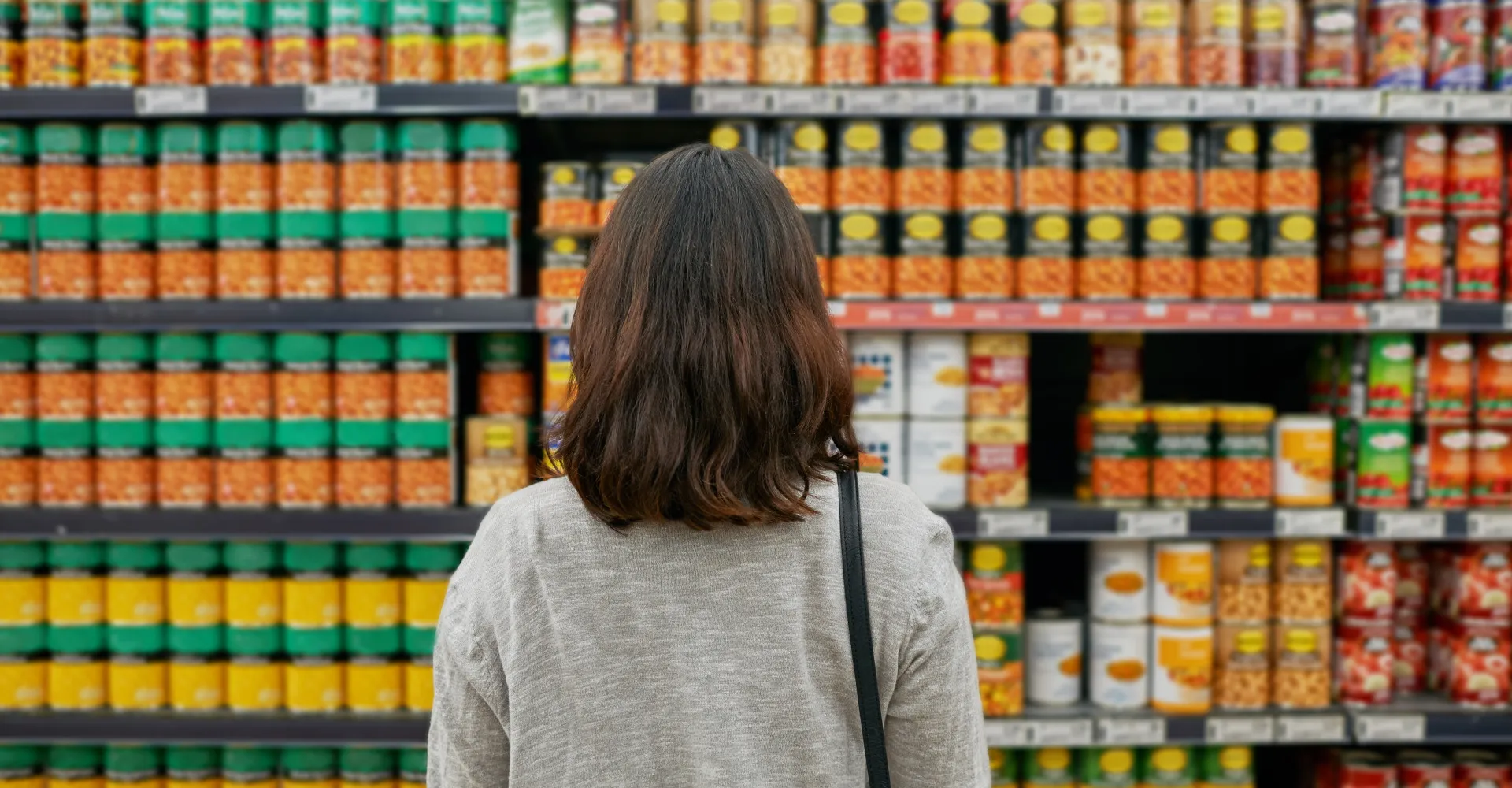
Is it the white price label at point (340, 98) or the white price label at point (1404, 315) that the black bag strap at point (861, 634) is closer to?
the white price label at point (340, 98)

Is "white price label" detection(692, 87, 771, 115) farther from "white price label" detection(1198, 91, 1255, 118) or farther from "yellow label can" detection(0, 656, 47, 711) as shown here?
"yellow label can" detection(0, 656, 47, 711)

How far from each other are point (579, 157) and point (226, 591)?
1.49 metres

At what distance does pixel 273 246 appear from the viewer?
2729mm

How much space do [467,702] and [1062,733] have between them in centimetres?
202

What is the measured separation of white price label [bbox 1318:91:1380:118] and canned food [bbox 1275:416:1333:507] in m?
0.71

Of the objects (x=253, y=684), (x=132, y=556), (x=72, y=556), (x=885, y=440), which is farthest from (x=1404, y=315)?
(x=72, y=556)

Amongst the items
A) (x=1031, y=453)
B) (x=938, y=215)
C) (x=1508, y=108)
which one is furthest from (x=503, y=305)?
(x=1508, y=108)

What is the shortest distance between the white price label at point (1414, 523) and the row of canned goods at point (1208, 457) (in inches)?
5.8

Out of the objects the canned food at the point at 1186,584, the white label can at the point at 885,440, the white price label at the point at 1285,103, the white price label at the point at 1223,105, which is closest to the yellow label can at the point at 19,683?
the white label can at the point at 885,440

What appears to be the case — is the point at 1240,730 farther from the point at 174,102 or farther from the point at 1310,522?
the point at 174,102

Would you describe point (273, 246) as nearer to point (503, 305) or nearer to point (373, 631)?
point (503, 305)

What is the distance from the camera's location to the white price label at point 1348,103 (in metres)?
2.62

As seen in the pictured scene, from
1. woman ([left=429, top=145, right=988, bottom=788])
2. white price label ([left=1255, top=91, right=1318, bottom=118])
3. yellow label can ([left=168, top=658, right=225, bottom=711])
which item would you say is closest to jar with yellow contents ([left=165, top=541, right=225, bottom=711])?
yellow label can ([left=168, top=658, right=225, bottom=711])

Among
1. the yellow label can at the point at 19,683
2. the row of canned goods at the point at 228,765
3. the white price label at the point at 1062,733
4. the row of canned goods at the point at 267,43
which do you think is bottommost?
the row of canned goods at the point at 228,765
